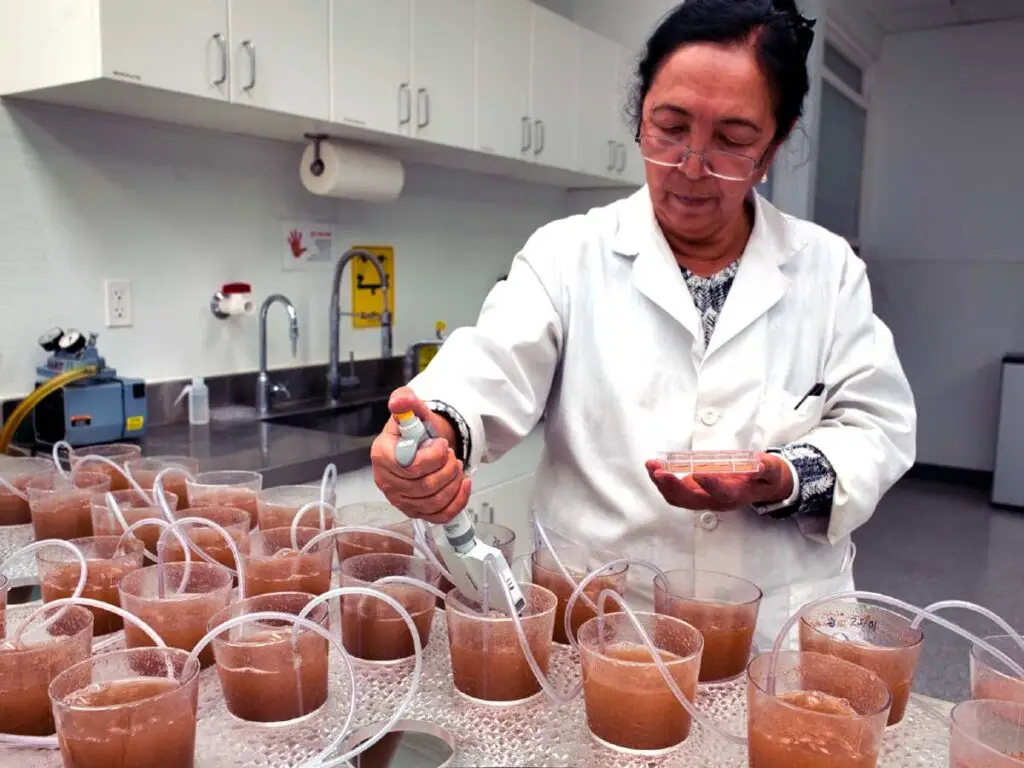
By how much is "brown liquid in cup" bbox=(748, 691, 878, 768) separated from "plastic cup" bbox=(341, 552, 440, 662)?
14.9 inches

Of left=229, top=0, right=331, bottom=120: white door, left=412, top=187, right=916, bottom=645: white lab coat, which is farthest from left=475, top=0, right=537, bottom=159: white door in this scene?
left=412, top=187, right=916, bottom=645: white lab coat

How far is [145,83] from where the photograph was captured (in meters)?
1.82

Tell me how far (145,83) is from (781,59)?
4.52ft

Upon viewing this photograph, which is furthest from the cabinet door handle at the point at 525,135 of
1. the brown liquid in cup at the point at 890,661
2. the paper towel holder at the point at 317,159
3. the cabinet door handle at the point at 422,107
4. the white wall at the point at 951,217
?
the white wall at the point at 951,217

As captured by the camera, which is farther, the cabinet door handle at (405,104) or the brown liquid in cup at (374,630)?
the cabinet door handle at (405,104)

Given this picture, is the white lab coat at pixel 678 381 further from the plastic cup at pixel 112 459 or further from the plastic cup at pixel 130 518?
the plastic cup at pixel 112 459

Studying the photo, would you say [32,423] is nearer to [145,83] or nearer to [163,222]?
[163,222]

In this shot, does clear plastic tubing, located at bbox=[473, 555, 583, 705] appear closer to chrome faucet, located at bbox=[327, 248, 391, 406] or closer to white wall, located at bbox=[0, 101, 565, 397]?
white wall, located at bbox=[0, 101, 565, 397]

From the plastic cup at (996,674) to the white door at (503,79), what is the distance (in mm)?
2353

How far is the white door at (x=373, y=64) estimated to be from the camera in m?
2.29

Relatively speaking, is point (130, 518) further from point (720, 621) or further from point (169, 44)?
point (169, 44)

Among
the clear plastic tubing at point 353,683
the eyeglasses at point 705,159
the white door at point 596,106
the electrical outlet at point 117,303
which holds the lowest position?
the clear plastic tubing at point 353,683

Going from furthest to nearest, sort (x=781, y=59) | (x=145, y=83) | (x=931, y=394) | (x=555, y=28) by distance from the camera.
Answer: (x=931, y=394)
(x=555, y=28)
(x=145, y=83)
(x=781, y=59)

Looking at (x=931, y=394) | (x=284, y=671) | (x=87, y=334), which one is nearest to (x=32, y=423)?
(x=87, y=334)
